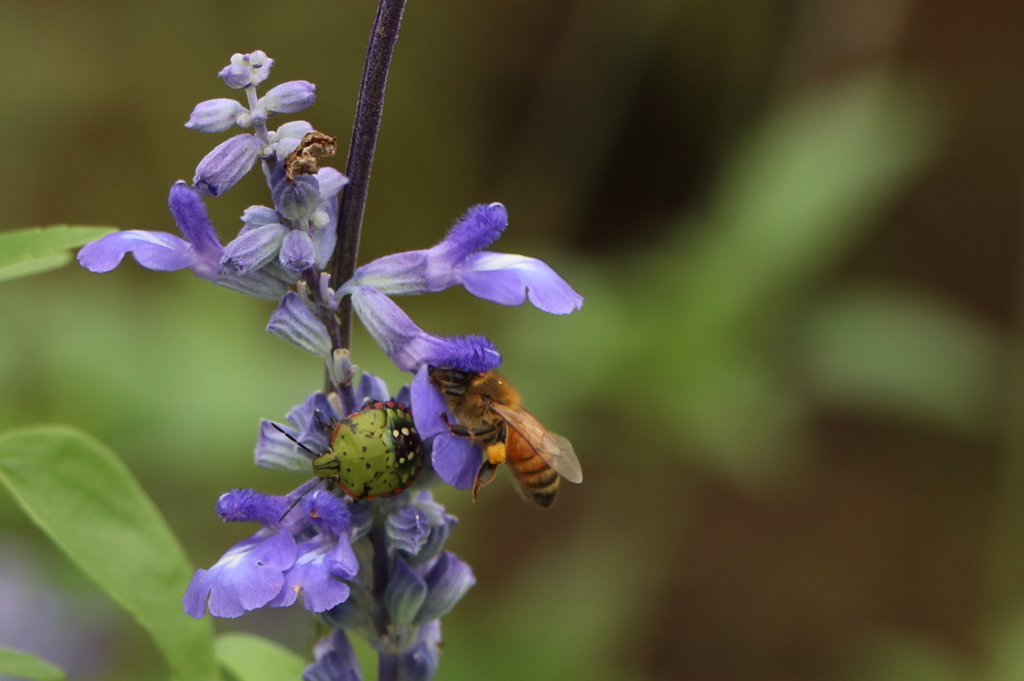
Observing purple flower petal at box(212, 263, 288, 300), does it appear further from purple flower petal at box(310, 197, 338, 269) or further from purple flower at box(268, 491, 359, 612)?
purple flower at box(268, 491, 359, 612)

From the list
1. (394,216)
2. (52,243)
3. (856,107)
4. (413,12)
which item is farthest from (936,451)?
(52,243)

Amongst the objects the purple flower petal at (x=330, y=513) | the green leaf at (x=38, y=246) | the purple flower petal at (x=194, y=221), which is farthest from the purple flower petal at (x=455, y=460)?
the green leaf at (x=38, y=246)

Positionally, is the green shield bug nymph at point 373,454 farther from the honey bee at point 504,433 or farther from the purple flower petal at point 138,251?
the purple flower petal at point 138,251

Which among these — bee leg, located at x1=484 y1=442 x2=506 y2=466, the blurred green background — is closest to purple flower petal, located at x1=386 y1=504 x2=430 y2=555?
bee leg, located at x1=484 y1=442 x2=506 y2=466

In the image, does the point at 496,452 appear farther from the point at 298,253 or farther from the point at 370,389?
the point at 298,253

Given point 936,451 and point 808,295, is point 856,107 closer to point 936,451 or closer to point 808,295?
point 808,295
